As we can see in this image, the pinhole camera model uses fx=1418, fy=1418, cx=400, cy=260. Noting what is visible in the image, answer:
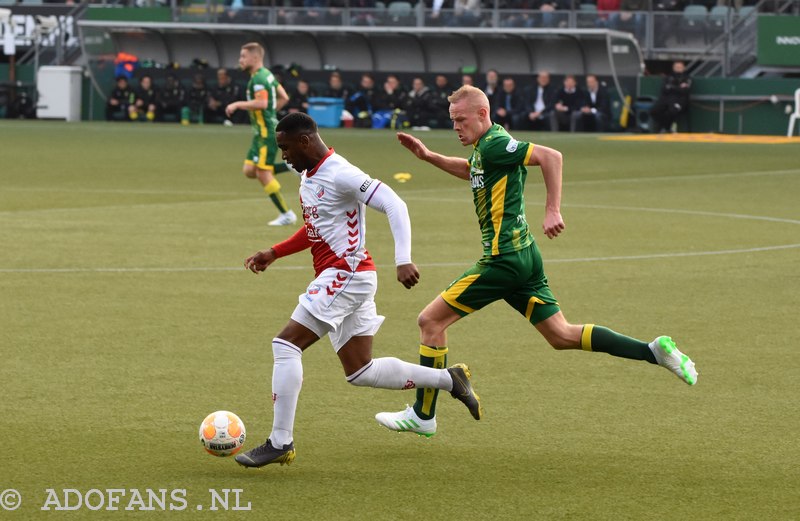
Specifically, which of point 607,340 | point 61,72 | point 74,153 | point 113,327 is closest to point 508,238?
point 607,340

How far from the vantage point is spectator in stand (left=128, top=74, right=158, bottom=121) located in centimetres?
4509

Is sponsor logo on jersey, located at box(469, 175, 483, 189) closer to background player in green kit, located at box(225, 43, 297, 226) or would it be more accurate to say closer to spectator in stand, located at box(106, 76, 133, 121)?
background player in green kit, located at box(225, 43, 297, 226)

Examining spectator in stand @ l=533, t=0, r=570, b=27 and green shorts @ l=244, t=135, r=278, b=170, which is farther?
spectator in stand @ l=533, t=0, r=570, b=27

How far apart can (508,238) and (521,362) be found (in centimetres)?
228

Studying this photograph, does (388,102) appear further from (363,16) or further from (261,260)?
(261,260)

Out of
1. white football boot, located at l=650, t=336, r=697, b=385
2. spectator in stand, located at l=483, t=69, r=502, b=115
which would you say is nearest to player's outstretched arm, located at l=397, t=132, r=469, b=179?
white football boot, located at l=650, t=336, r=697, b=385

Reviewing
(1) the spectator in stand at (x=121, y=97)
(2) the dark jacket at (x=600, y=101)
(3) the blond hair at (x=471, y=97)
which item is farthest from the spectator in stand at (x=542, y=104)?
(3) the blond hair at (x=471, y=97)

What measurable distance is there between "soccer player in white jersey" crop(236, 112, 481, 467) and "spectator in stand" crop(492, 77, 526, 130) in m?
33.4

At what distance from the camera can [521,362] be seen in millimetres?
9648

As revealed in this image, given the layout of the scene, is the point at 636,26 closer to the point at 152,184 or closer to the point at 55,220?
the point at 152,184

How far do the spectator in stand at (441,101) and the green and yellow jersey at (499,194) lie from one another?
33692 mm

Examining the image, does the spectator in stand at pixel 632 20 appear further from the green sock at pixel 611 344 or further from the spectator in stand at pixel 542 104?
the green sock at pixel 611 344

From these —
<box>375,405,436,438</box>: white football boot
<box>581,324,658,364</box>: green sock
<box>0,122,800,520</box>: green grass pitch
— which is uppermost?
<box>581,324,658,364</box>: green sock

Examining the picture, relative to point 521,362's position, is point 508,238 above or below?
above
